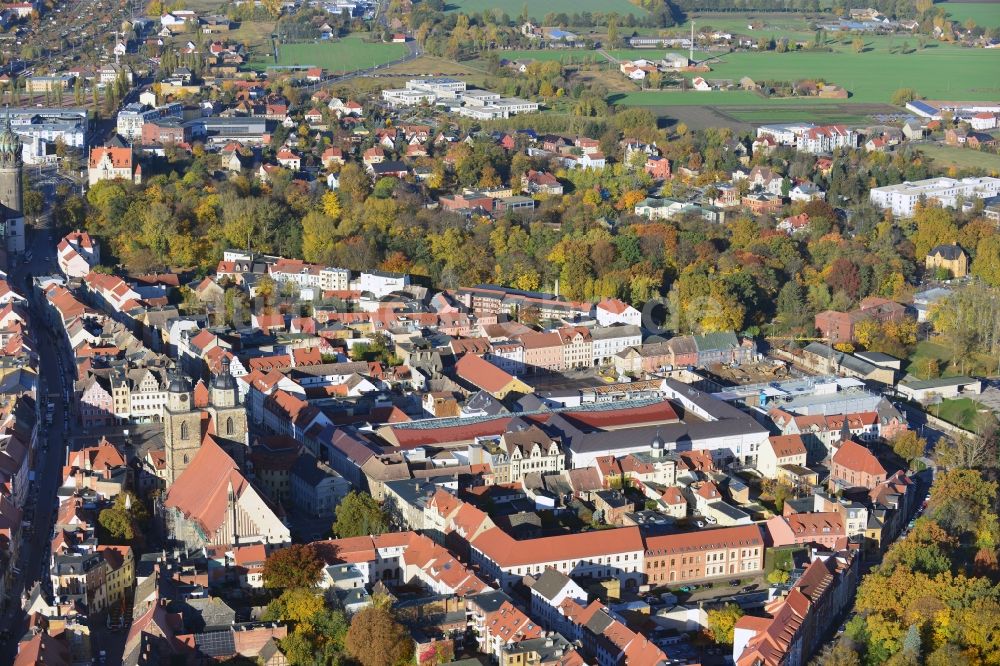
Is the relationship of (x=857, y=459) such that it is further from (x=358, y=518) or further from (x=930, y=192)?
(x=930, y=192)

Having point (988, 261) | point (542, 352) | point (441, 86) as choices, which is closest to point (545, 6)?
point (441, 86)

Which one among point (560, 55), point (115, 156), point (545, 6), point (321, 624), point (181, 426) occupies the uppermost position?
point (181, 426)

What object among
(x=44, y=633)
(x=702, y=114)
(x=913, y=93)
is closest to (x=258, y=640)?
(x=44, y=633)

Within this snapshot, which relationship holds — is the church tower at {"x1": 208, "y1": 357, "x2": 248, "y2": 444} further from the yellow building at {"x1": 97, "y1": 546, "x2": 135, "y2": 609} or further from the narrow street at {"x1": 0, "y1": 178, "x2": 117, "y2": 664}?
the narrow street at {"x1": 0, "y1": 178, "x2": 117, "y2": 664}

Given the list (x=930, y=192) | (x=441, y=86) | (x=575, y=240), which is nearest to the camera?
(x=575, y=240)

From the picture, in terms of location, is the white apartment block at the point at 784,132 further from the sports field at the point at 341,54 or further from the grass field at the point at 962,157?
the sports field at the point at 341,54

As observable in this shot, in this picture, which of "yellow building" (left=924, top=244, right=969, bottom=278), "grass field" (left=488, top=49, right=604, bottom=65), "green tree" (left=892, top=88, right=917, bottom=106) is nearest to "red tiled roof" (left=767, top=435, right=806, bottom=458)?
"yellow building" (left=924, top=244, right=969, bottom=278)
